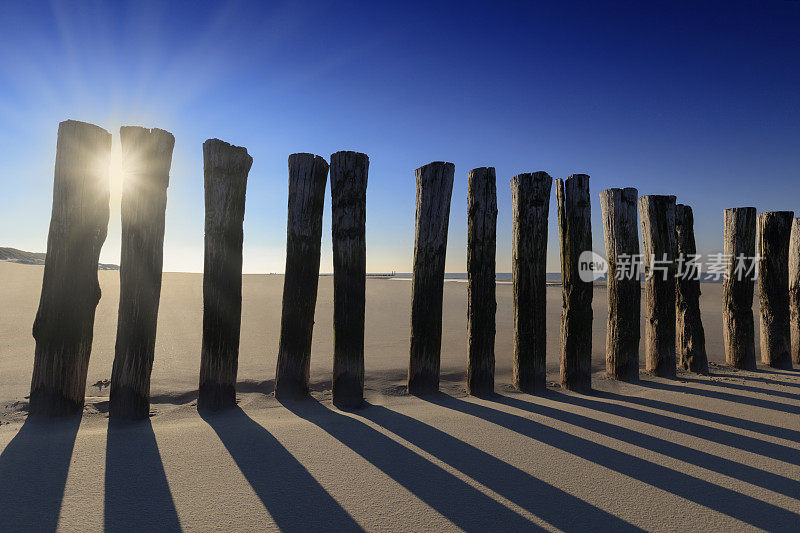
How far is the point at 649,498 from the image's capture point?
6.65ft

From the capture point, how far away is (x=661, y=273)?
15.0ft

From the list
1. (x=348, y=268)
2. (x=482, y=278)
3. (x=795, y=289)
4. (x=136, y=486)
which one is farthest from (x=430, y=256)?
(x=795, y=289)

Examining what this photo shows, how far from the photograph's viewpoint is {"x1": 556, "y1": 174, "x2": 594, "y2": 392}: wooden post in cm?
403

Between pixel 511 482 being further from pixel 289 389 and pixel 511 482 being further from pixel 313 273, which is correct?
pixel 313 273

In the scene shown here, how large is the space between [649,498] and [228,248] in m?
3.04

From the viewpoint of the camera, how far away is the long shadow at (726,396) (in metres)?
3.53

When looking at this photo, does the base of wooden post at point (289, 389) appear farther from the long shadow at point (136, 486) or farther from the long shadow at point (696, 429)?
the long shadow at point (696, 429)

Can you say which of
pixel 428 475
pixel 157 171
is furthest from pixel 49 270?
pixel 428 475

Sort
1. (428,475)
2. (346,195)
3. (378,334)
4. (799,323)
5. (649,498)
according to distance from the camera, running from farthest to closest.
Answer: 1. (378,334)
2. (799,323)
3. (346,195)
4. (428,475)
5. (649,498)

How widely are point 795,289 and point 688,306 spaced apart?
197cm

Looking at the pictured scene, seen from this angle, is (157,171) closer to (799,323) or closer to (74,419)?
(74,419)

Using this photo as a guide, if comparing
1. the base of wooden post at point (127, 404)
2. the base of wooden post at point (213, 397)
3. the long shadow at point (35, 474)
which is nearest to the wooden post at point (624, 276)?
the base of wooden post at point (213, 397)

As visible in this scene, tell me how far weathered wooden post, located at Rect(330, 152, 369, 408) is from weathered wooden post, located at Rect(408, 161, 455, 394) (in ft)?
1.63

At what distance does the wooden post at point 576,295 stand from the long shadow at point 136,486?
11.2 feet
